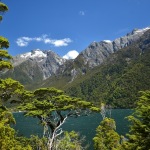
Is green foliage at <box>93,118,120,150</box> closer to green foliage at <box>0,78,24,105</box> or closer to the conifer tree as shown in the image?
the conifer tree

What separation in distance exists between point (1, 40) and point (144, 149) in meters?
13.6

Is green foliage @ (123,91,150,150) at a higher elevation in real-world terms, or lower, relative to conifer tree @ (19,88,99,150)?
lower

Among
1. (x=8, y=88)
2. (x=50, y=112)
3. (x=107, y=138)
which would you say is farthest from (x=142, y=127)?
(x=107, y=138)

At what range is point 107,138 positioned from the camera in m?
52.9

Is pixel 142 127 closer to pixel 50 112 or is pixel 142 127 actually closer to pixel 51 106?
pixel 51 106

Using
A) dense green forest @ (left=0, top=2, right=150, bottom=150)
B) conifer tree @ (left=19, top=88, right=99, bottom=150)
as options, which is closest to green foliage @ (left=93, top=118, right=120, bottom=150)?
dense green forest @ (left=0, top=2, right=150, bottom=150)

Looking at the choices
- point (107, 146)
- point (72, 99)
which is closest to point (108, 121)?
point (107, 146)

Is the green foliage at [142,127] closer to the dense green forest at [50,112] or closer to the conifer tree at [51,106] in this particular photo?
the dense green forest at [50,112]

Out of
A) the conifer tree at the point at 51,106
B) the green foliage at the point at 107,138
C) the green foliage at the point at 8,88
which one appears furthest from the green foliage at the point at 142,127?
the green foliage at the point at 107,138

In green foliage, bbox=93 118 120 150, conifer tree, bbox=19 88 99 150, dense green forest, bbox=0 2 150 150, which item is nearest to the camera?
dense green forest, bbox=0 2 150 150

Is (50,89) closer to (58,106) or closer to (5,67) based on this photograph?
(58,106)

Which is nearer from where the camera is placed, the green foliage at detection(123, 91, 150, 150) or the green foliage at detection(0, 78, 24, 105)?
the green foliage at detection(123, 91, 150, 150)

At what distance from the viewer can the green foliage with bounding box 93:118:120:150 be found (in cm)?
5184

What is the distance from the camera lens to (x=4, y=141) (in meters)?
21.8
